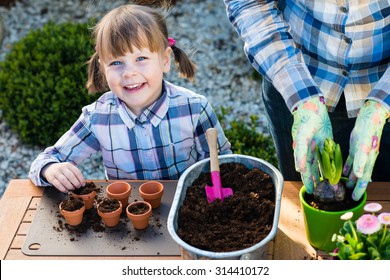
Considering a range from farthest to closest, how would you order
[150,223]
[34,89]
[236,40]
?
1. [236,40]
2. [34,89]
3. [150,223]

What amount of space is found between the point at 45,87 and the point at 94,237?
2.09 meters

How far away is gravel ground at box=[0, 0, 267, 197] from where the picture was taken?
3.75 meters

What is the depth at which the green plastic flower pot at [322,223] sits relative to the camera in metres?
1.58

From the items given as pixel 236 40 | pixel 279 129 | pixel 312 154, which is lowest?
pixel 236 40

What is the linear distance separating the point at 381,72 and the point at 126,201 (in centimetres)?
86

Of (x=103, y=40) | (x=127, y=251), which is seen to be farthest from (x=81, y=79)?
(x=127, y=251)

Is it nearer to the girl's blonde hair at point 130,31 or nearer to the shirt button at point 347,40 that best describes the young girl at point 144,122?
the girl's blonde hair at point 130,31

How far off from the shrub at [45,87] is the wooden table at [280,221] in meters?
1.63

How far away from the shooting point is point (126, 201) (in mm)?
1866

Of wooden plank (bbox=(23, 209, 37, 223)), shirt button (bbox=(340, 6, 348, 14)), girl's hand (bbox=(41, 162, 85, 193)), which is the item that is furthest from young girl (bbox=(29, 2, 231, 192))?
shirt button (bbox=(340, 6, 348, 14))

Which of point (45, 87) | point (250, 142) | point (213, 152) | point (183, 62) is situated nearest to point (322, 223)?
point (213, 152)

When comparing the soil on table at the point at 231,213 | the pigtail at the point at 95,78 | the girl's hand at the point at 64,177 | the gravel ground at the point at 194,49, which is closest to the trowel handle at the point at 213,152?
the soil on table at the point at 231,213
